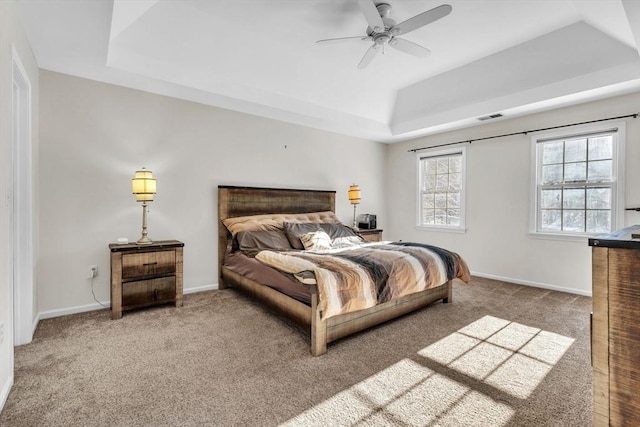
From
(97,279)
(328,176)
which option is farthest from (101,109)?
(328,176)

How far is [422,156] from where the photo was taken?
18.7 ft

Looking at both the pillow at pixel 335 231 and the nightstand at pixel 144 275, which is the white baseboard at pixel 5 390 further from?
the pillow at pixel 335 231

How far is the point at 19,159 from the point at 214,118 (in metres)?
2.07

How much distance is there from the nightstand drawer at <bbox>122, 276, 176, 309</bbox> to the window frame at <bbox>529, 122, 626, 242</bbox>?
15.9 feet

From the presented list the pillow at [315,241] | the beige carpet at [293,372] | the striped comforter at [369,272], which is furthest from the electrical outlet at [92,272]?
the pillow at [315,241]

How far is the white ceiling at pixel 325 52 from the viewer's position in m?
2.66

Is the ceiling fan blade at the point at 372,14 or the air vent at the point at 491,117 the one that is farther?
the air vent at the point at 491,117

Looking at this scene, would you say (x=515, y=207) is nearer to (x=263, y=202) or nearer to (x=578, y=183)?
(x=578, y=183)

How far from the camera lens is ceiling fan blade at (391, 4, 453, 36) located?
7.66ft

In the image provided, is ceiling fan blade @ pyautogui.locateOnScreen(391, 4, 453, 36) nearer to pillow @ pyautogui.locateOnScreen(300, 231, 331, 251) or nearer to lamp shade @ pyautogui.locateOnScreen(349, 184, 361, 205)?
pillow @ pyautogui.locateOnScreen(300, 231, 331, 251)

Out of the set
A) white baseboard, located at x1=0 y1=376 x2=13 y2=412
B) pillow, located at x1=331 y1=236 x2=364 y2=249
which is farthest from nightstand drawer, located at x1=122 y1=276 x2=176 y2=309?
pillow, located at x1=331 y1=236 x2=364 y2=249

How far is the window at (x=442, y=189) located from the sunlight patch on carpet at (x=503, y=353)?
106 inches

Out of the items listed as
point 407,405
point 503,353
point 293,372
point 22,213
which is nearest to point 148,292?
point 22,213

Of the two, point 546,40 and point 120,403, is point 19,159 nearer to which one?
point 120,403
